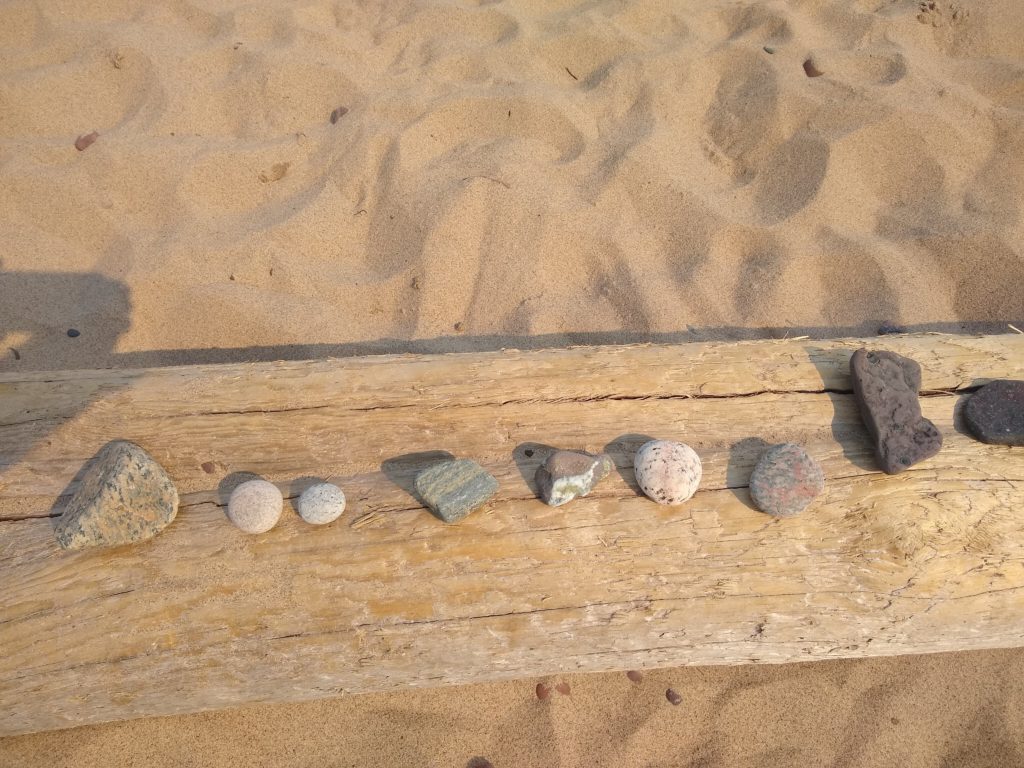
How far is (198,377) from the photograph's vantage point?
89.6 inches

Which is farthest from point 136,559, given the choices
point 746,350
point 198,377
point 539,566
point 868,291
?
point 868,291

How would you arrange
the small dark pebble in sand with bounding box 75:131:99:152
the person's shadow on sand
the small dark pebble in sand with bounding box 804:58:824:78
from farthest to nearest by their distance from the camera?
the small dark pebble in sand with bounding box 804:58:824:78, the small dark pebble in sand with bounding box 75:131:99:152, the person's shadow on sand

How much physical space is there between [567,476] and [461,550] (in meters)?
0.37

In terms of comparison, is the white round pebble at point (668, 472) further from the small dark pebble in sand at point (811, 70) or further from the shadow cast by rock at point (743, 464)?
the small dark pebble in sand at point (811, 70)

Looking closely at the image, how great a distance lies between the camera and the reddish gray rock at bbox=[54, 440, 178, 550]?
1.91 meters

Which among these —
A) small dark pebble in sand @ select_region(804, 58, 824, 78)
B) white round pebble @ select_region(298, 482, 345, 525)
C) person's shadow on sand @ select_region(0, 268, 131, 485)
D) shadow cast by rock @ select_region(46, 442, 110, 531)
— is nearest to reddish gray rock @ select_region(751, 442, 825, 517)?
white round pebble @ select_region(298, 482, 345, 525)

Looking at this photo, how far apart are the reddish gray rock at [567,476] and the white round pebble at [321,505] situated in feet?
1.95

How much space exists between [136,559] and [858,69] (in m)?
4.55

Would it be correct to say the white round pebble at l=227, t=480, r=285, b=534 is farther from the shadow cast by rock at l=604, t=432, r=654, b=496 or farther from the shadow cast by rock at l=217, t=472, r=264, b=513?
the shadow cast by rock at l=604, t=432, r=654, b=496

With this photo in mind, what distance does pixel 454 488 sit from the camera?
1.96 meters

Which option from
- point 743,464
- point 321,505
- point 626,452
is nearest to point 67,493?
point 321,505

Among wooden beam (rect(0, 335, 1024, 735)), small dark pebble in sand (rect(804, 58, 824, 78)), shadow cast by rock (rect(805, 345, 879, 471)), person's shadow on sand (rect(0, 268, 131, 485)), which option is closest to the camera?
wooden beam (rect(0, 335, 1024, 735))

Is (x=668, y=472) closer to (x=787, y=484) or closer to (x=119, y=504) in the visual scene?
(x=787, y=484)

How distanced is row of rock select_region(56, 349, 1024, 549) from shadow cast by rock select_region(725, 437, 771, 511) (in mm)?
48
